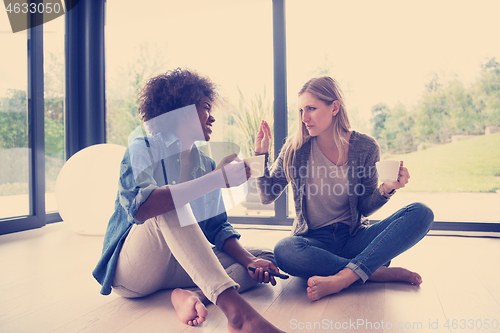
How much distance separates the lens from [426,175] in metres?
2.81

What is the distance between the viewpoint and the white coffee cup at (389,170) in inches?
51.8

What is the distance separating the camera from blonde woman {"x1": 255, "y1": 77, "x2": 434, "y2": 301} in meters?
1.40

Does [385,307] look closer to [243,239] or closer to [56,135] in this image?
[243,239]

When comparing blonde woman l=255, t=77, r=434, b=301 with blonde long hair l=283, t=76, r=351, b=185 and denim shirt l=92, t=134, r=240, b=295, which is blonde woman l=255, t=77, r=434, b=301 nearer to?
blonde long hair l=283, t=76, r=351, b=185

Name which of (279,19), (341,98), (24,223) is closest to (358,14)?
(279,19)

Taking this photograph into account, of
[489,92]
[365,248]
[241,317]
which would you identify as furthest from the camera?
[489,92]

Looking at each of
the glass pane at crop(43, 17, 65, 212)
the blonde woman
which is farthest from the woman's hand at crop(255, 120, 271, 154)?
the glass pane at crop(43, 17, 65, 212)

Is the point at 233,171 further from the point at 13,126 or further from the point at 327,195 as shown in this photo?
the point at 13,126

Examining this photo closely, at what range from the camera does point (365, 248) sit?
4.66ft

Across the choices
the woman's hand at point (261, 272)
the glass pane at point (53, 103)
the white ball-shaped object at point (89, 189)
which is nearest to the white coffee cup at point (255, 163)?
the woman's hand at point (261, 272)

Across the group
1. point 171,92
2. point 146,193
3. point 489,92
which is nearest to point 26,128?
point 171,92

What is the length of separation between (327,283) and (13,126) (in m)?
2.80

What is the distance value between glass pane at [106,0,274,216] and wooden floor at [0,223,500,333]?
1.54 metres

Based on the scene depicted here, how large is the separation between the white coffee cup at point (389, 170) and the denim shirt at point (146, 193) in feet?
2.17
